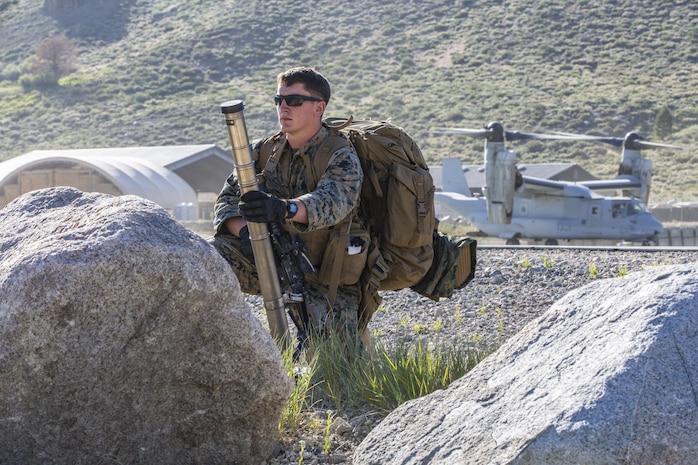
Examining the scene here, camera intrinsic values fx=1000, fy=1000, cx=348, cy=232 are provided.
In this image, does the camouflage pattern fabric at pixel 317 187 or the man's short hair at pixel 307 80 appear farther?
the man's short hair at pixel 307 80

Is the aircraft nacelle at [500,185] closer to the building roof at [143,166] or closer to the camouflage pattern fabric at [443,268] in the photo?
the building roof at [143,166]

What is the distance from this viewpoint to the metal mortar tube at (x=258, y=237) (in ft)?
15.1

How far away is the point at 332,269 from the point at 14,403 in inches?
103

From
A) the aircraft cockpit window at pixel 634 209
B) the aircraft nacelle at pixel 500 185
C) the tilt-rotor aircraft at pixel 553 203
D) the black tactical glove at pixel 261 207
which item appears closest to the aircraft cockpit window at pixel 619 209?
the tilt-rotor aircraft at pixel 553 203

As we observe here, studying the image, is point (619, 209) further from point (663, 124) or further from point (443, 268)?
point (663, 124)

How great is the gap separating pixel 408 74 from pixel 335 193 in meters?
61.4

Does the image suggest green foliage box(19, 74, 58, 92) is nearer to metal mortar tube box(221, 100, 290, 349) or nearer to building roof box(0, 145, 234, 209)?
building roof box(0, 145, 234, 209)

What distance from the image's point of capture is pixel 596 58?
6172cm

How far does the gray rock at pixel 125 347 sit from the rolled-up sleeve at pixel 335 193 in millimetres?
1406

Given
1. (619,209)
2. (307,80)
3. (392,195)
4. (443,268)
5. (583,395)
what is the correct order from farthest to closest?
(619,209), (443,268), (392,195), (307,80), (583,395)

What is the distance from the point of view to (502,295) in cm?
970

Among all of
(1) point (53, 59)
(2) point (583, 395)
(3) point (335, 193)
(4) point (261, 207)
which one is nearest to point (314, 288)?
(3) point (335, 193)

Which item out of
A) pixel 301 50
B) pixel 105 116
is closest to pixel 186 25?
pixel 301 50

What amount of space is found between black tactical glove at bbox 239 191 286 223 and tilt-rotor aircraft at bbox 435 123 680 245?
2136cm
